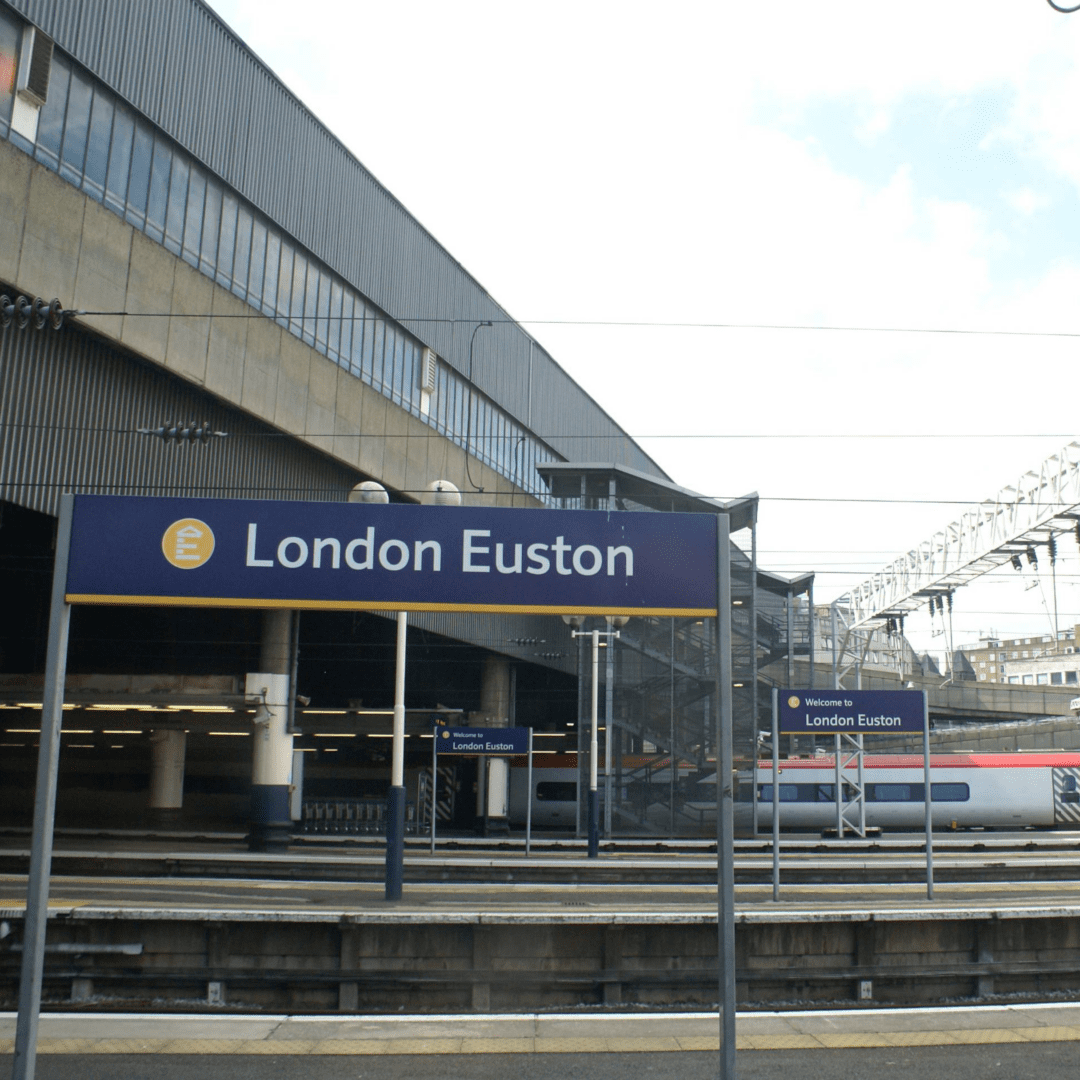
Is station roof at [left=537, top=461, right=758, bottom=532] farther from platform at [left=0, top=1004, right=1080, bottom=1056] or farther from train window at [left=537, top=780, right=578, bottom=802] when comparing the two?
platform at [left=0, top=1004, right=1080, bottom=1056]

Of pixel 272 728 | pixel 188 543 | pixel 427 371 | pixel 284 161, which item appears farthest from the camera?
pixel 427 371

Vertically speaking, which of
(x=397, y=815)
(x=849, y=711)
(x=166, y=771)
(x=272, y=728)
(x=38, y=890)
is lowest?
(x=166, y=771)

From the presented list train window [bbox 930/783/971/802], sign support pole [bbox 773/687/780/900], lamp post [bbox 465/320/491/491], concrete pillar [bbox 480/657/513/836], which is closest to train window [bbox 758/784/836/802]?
train window [bbox 930/783/971/802]

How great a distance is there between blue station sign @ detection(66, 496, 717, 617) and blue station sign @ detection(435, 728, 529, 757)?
19.4m

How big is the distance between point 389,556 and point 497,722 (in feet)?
112

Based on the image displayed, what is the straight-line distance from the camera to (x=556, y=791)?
128 feet

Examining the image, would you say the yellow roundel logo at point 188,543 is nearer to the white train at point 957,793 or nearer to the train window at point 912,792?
the white train at point 957,793

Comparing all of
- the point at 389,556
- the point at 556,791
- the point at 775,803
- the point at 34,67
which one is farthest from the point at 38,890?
the point at 556,791

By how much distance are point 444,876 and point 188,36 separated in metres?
18.9

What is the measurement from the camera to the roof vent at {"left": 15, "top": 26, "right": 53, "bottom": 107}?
746 inches

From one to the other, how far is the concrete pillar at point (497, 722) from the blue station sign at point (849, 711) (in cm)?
2101

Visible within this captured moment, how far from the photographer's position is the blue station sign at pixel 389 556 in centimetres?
602

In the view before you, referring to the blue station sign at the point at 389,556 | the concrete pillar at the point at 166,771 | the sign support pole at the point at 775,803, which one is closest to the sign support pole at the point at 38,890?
the blue station sign at the point at 389,556

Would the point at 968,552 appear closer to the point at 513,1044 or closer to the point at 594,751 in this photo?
the point at 594,751
